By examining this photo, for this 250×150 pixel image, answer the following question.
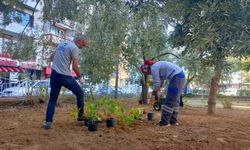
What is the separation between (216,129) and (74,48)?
3.18m

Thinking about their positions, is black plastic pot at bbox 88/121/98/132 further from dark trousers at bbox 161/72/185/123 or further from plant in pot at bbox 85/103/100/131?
dark trousers at bbox 161/72/185/123

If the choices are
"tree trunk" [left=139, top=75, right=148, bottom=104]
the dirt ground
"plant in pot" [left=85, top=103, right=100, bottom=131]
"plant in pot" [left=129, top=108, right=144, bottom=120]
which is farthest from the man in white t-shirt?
"tree trunk" [left=139, top=75, right=148, bottom=104]

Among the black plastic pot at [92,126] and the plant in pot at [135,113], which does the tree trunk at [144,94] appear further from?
the black plastic pot at [92,126]

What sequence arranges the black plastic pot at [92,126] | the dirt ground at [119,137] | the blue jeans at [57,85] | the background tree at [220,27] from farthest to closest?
the blue jeans at [57,85]
the black plastic pot at [92,126]
the dirt ground at [119,137]
the background tree at [220,27]

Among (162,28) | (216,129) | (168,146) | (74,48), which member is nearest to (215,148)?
(168,146)

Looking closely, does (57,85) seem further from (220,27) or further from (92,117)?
(220,27)

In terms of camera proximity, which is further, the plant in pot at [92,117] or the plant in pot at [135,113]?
the plant in pot at [135,113]

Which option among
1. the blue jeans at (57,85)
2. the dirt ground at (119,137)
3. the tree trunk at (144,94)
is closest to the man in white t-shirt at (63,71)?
the blue jeans at (57,85)

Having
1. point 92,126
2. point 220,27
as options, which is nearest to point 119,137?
point 92,126

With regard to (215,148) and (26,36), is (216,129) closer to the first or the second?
(215,148)

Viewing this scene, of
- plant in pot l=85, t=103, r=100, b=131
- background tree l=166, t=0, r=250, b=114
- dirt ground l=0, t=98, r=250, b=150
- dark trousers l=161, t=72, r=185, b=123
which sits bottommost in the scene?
dirt ground l=0, t=98, r=250, b=150

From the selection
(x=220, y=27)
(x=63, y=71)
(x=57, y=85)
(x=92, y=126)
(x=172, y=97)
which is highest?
(x=220, y=27)

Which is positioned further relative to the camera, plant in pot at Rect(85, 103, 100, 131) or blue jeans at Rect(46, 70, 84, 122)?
blue jeans at Rect(46, 70, 84, 122)

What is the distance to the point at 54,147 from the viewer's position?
4.77m
